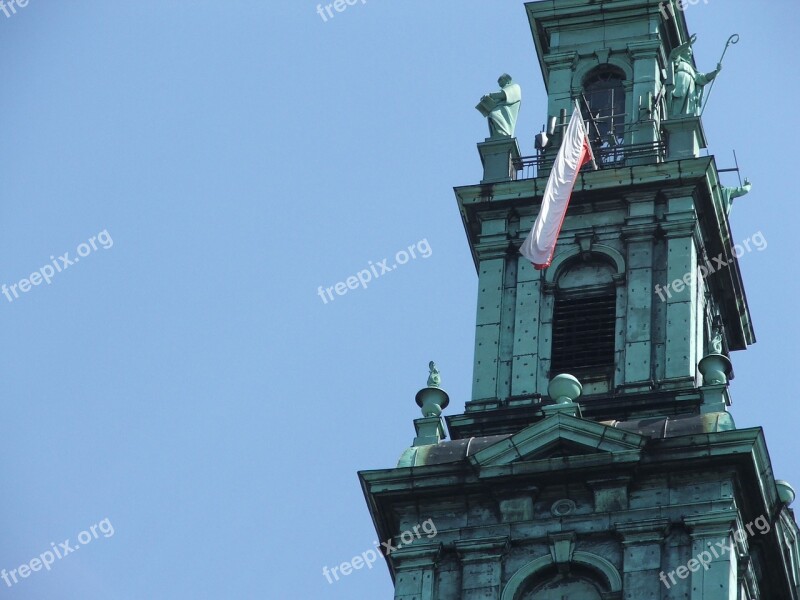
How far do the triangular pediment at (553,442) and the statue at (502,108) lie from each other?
1355cm

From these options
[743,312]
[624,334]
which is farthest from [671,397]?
[743,312]

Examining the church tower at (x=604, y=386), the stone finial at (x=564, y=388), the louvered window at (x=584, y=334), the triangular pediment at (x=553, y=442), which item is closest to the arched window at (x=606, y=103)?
the church tower at (x=604, y=386)

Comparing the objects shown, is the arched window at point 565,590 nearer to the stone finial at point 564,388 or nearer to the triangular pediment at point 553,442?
the triangular pediment at point 553,442

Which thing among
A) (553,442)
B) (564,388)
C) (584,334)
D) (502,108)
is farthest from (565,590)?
(502,108)

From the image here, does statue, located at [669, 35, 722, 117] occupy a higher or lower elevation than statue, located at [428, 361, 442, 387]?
higher

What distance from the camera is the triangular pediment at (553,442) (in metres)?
73.4

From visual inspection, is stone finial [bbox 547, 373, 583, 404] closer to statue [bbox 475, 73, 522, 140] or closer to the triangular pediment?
the triangular pediment

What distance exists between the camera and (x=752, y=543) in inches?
2899

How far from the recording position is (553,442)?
73.7 meters

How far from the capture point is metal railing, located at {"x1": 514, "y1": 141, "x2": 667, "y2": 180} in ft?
275

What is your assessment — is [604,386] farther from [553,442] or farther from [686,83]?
[686,83]

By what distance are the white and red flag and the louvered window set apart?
4.69 ft

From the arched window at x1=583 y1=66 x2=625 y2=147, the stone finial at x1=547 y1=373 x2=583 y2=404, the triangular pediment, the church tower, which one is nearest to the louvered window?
the church tower

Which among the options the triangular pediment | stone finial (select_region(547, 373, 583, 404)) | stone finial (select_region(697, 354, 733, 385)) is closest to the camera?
the triangular pediment
